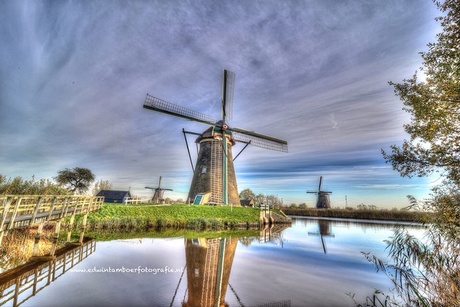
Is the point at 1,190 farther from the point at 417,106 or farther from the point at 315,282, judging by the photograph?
the point at 417,106

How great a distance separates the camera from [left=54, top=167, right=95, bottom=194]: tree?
46.1 meters

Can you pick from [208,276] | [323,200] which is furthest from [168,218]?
[323,200]

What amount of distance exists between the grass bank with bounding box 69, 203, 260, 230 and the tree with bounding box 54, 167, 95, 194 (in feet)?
112

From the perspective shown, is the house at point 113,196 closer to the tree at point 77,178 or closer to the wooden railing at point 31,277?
the tree at point 77,178

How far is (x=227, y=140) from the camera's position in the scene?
88.7 feet

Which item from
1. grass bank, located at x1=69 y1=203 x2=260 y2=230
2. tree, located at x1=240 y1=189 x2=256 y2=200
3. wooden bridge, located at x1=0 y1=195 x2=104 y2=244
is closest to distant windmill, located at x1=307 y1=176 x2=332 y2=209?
tree, located at x1=240 y1=189 x2=256 y2=200

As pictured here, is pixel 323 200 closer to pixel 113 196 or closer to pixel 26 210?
pixel 113 196

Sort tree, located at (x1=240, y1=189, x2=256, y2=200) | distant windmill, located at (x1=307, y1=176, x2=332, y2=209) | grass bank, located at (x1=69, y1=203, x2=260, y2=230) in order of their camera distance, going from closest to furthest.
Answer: grass bank, located at (x1=69, y1=203, x2=260, y2=230) < distant windmill, located at (x1=307, y1=176, x2=332, y2=209) < tree, located at (x1=240, y1=189, x2=256, y2=200)

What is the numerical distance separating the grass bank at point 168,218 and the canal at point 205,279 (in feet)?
22.8

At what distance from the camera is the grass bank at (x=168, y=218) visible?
1775 cm

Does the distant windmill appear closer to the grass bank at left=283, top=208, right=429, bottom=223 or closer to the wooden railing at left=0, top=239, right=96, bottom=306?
the grass bank at left=283, top=208, right=429, bottom=223

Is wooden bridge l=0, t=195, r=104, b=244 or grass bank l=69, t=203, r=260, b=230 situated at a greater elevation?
wooden bridge l=0, t=195, r=104, b=244

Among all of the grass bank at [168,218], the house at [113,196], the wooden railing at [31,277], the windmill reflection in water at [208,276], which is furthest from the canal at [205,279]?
the house at [113,196]

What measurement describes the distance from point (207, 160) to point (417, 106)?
2099cm
